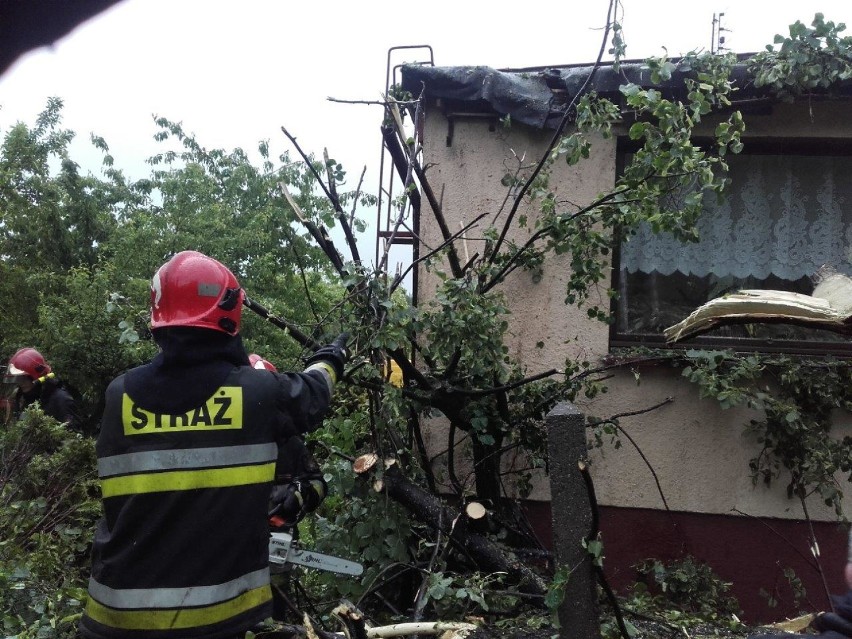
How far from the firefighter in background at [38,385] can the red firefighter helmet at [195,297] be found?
445cm

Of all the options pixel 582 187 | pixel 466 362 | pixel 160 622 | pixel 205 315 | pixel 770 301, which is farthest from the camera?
pixel 582 187

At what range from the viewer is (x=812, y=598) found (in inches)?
188

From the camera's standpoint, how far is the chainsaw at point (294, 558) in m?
3.46

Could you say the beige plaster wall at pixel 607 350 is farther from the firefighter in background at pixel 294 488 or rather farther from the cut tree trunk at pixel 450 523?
the firefighter in background at pixel 294 488

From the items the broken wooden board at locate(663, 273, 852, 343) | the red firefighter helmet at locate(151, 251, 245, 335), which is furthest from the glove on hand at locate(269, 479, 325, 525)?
the broken wooden board at locate(663, 273, 852, 343)

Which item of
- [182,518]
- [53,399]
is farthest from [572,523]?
[53,399]

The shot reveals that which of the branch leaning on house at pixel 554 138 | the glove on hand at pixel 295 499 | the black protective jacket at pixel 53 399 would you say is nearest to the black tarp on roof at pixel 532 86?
the branch leaning on house at pixel 554 138

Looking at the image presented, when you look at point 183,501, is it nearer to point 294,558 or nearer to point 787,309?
point 294,558

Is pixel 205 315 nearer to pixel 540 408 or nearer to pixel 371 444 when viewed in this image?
pixel 371 444

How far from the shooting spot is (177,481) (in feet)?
7.98

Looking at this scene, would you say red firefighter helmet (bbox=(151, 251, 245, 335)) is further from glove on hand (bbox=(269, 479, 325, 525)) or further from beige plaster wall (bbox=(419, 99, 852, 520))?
beige plaster wall (bbox=(419, 99, 852, 520))

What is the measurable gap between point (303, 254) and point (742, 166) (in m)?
10.3

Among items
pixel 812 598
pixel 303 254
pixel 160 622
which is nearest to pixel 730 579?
pixel 812 598

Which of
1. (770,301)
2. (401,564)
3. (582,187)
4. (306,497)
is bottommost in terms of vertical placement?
(401,564)
